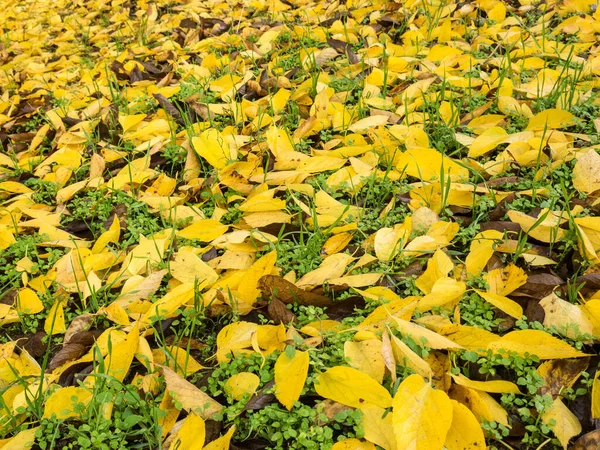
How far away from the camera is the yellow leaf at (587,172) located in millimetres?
1648

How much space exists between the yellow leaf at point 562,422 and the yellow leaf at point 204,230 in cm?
104

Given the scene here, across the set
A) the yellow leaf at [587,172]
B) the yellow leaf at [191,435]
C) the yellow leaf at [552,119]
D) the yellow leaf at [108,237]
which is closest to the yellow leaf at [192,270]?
the yellow leaf at [108,237]

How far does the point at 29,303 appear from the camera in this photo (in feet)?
5.25

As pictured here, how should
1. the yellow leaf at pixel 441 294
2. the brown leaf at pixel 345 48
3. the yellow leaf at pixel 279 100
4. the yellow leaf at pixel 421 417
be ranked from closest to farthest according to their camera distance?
the yellow leaf at pixel 421 417 < the yellow leaf at pixel 441 294 < the yellow leaf at pixel 279 100 < the brown leaf at pixel 345 48

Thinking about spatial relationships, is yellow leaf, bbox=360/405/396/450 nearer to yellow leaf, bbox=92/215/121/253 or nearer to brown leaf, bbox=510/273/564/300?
brown leaf, bbox=510/273/564/300

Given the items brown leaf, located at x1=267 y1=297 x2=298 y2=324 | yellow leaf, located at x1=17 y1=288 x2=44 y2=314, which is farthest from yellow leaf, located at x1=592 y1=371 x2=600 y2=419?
yellow leaf, located at x1=17 y1=288 x2=44 y2=314

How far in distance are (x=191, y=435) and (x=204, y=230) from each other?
742mm

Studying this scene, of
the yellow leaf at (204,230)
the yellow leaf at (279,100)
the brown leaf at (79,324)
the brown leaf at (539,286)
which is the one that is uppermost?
the yellow leaf at (279,100)

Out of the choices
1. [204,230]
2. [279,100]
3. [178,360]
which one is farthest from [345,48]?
[178,360]

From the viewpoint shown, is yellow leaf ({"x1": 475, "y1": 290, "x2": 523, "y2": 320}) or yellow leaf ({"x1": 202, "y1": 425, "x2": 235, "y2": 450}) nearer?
yellow leaf ({"x1": 202, "y1": 425, "x2": 235, "y2": 450})

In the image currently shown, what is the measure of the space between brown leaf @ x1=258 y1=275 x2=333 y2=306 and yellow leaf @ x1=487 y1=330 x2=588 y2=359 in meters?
0.44

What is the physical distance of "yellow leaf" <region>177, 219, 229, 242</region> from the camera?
174cm

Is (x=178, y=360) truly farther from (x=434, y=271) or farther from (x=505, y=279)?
(x=505, y=279)

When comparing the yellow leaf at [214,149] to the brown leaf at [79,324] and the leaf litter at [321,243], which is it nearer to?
the leaf litter at [321,243]
